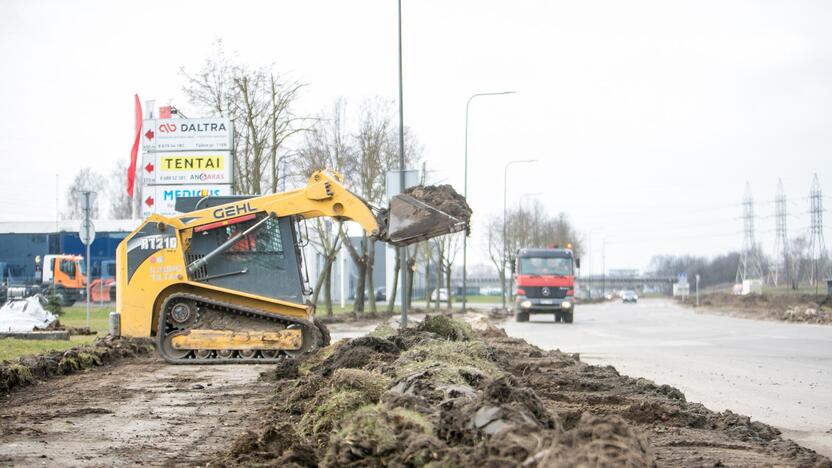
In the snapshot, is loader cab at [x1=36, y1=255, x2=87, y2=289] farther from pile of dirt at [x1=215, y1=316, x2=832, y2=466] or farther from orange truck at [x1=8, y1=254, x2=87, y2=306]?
pile of dirt at [x1=215, y1=316, x2=832, y2=466]

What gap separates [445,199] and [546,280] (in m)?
25.4

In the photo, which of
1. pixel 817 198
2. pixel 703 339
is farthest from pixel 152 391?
pixel 817 198

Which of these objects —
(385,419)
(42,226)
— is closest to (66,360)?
(385,419)

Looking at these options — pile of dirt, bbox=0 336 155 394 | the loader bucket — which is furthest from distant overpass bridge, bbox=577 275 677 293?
pile of dirt, bbox=0 336 155 394

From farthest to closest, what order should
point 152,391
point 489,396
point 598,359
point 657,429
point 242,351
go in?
1. point 598,359
2. point 242,351
3. point 152,391
4. point 657,429
5. point 489,396

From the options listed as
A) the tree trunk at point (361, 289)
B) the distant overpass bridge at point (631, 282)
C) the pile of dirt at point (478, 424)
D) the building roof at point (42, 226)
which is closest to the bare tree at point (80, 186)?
the building roof at point (42, 226)

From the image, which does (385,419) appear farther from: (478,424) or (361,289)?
(361,289)

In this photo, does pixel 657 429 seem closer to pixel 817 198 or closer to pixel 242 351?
pixel 242 351

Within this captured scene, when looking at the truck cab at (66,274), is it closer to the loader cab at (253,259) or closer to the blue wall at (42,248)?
the blue wall at (42,248)

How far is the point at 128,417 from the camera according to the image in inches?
363

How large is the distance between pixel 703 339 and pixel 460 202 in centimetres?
1308

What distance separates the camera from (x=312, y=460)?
5812 mm

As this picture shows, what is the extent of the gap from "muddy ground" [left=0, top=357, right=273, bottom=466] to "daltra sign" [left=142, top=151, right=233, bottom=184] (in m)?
10.9

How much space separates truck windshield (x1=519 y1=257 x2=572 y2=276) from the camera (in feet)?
134
